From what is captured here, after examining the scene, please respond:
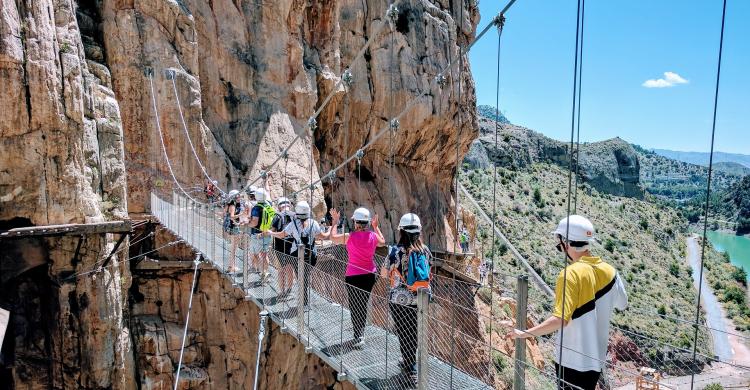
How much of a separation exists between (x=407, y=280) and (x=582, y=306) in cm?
106

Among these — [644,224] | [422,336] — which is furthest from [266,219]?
[644,224]

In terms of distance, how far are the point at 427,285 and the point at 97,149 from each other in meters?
5.85

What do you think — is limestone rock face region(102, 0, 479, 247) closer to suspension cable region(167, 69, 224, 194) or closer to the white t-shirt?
suspension cable region(167, 69, 224, 194)

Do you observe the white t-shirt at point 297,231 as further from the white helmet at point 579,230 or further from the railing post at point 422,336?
the white helmet at point 579,230

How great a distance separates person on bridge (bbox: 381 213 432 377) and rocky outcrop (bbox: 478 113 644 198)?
43.5 m

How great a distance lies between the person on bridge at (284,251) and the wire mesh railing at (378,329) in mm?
13

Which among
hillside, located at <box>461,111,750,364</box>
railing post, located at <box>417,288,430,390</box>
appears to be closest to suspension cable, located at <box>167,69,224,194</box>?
railing post, located at <box>417,288,430,390</box>

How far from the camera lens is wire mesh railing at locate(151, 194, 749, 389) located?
7.67 feet

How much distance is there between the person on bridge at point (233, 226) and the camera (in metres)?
5.18

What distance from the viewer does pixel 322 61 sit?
11.1 meters

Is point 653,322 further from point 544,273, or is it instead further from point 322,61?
point 322,61

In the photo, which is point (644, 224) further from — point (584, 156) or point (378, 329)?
point (378, 329)

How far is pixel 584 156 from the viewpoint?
203ft

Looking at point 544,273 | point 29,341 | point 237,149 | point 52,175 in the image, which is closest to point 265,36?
point 237,149
